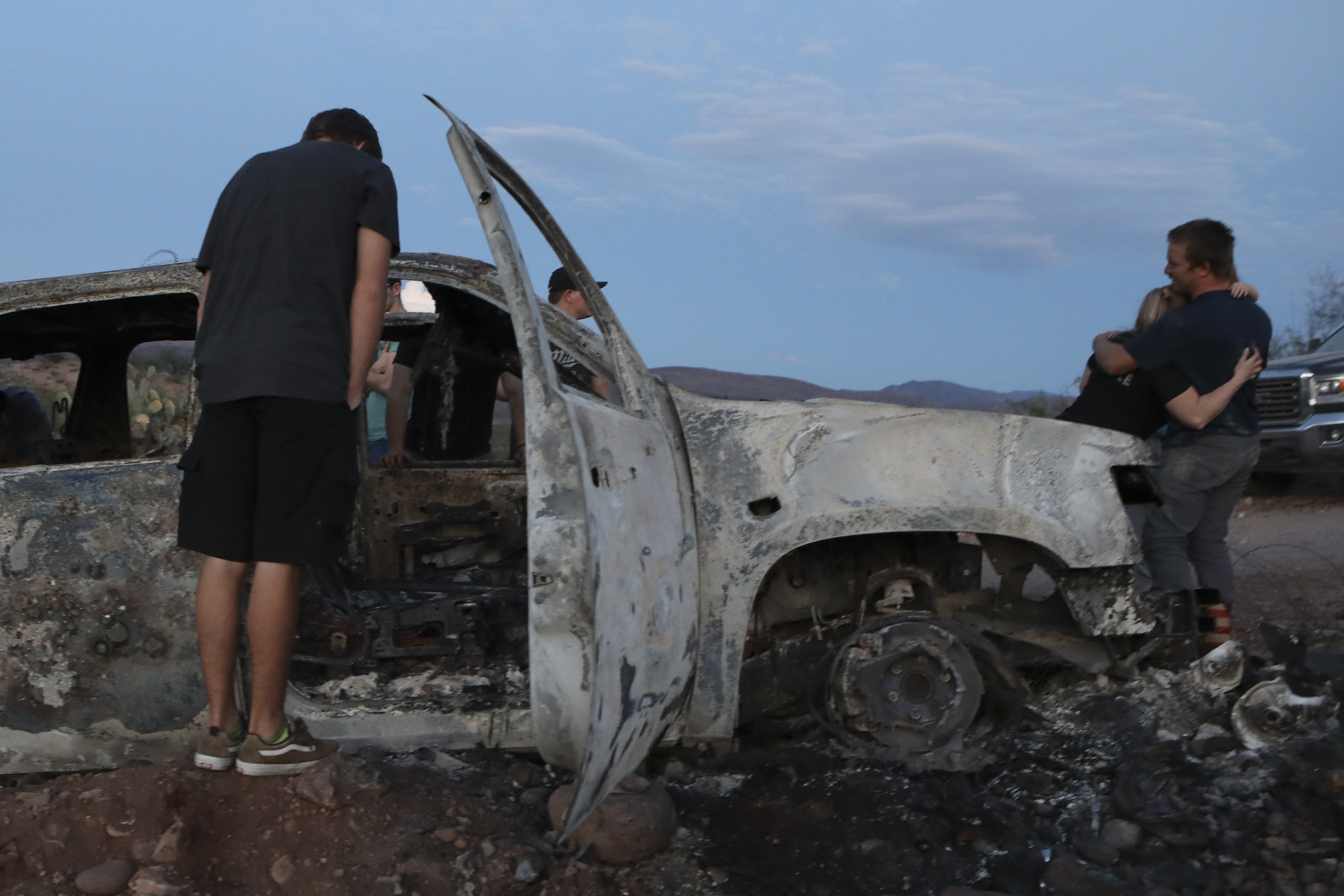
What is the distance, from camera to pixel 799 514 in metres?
2.90

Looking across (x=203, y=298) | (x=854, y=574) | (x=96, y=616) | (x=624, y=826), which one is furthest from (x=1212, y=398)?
(x=96, y=616)

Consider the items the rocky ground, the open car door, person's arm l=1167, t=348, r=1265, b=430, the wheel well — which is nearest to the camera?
the open car door

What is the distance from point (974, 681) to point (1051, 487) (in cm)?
61

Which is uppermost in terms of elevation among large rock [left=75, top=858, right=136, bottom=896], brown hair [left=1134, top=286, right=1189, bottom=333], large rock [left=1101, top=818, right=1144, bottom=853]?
brown hair [left=1134, top=286, right=1189, bottom=333]

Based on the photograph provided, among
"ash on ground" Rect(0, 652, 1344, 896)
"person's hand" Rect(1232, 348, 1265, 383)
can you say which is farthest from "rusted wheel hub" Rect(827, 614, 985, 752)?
"person's hand" Rect(1232, 348, 1265, 383)

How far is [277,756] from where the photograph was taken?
2.69 metres

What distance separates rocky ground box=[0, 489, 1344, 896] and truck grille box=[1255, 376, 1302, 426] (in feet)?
17.8

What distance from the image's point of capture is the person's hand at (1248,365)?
3654mm

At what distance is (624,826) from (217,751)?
1104 millimetres

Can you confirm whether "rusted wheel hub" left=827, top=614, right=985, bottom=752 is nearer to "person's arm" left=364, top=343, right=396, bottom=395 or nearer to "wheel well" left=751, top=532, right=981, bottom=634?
"wheel well" left=751, top=532, right=981, bottom=634

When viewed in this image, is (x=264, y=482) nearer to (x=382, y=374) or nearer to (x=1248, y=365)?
(x=382, y=374)

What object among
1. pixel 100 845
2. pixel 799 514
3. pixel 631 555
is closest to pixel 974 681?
pixel 799 514

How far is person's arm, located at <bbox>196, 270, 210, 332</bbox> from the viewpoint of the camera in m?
2.74

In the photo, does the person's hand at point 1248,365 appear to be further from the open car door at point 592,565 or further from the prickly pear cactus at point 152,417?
the prickly pear cactus at point 152,417
